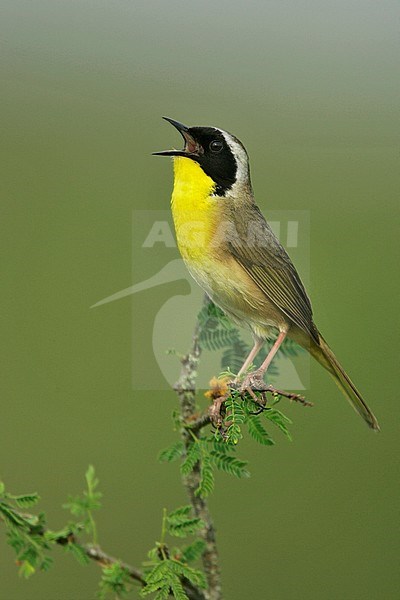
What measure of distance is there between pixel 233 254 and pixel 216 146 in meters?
0.28

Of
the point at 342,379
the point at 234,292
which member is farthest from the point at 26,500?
the point at 342,379

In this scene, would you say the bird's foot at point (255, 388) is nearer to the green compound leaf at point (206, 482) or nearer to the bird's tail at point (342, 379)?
the green compound leaf at point (206, 482)

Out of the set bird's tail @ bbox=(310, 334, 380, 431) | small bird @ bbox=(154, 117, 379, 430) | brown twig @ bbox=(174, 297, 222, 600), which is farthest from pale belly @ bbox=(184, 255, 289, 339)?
brown twig @ bbox=(174, 297, 222, 600)

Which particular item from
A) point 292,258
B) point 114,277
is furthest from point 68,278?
point 292,258

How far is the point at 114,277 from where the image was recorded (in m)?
3.98

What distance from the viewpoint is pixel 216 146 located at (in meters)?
2.22

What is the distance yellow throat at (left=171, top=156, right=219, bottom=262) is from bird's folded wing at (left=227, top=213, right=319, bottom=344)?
8 cm

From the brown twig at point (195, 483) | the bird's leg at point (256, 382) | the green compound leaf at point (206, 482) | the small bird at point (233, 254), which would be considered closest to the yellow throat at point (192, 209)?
the small bird at point (233, 254)

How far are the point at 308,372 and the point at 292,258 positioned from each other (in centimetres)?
32

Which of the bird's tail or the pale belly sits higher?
the pale belly

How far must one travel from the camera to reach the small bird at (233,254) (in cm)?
222

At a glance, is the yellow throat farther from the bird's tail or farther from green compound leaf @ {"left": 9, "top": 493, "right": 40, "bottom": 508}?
green compound leaf @ {"left": 9, "top": 493, "right": 40, "bottom": 508}

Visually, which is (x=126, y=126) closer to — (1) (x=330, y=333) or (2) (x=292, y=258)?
(1) (x=330, y=333)

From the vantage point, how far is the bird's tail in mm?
2188
